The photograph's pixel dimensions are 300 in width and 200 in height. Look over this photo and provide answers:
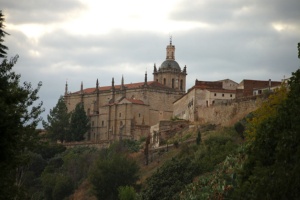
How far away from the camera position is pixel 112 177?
62.9m

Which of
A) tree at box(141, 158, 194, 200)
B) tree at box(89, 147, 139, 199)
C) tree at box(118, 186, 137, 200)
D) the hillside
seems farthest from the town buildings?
tree at box(141, 158, 194, 200)

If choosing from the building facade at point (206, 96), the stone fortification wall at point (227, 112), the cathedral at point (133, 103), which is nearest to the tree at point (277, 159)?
the stone fortification wall at point (227, 112)

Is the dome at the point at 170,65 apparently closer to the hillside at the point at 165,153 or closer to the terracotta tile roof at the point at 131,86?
the terracotta tile roof at the point at 131,86

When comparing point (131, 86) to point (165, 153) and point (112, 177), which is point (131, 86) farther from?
point (112, 177)

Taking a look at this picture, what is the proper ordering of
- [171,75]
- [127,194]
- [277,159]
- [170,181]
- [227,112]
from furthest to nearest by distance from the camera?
[171,75] < [227,112] < [127,194] < [170,181] < [277,159]

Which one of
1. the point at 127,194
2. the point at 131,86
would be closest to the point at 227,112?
the point at 127,194

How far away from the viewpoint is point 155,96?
320 ft

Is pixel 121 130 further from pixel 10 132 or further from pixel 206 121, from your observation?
pixel 10 132

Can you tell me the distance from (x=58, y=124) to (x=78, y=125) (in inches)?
103

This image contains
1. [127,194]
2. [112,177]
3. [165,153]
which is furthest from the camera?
[165,153]

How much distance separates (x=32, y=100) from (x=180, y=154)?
1103 inches

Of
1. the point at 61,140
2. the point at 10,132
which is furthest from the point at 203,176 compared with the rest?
the point at 61,140

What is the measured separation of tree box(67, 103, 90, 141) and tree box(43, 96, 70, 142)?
0.90 m

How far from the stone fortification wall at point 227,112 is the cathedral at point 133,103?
57.3 feet
